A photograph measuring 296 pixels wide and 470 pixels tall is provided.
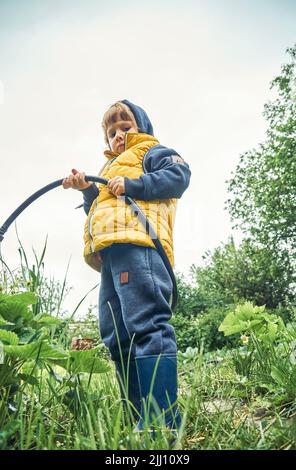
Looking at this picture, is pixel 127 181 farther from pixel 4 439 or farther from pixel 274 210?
pixel 274 210

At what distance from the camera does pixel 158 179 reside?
1.77 m

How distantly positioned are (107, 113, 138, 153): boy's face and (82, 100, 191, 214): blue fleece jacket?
226 mm

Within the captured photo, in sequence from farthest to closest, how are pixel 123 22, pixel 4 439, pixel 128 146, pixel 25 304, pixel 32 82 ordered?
pixel 32 82 → pixel 123 22 → pixel 128 146 → pixel 25 304 → pixel 4 439

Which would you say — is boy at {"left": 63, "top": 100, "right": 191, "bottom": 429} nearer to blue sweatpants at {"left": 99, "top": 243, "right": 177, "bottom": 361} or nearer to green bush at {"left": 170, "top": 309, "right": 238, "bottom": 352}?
blue sweatpants at {"left": 99, "top": 243, "right": 177, "bottom": 361}

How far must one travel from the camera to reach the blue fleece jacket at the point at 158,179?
175 centimetres

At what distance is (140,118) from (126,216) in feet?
2.64

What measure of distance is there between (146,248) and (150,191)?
273 millimetres

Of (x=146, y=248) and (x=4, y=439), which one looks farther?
(x=146, y=248)

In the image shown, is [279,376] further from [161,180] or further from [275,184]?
[275,184]

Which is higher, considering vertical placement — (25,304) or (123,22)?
(123,22)

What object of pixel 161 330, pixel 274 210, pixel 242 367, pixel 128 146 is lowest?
pixel 242 367

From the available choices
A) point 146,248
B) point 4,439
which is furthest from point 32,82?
point 4,439

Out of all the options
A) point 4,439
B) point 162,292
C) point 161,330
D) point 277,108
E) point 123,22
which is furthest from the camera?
point 277,108

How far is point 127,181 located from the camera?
1.74 m
